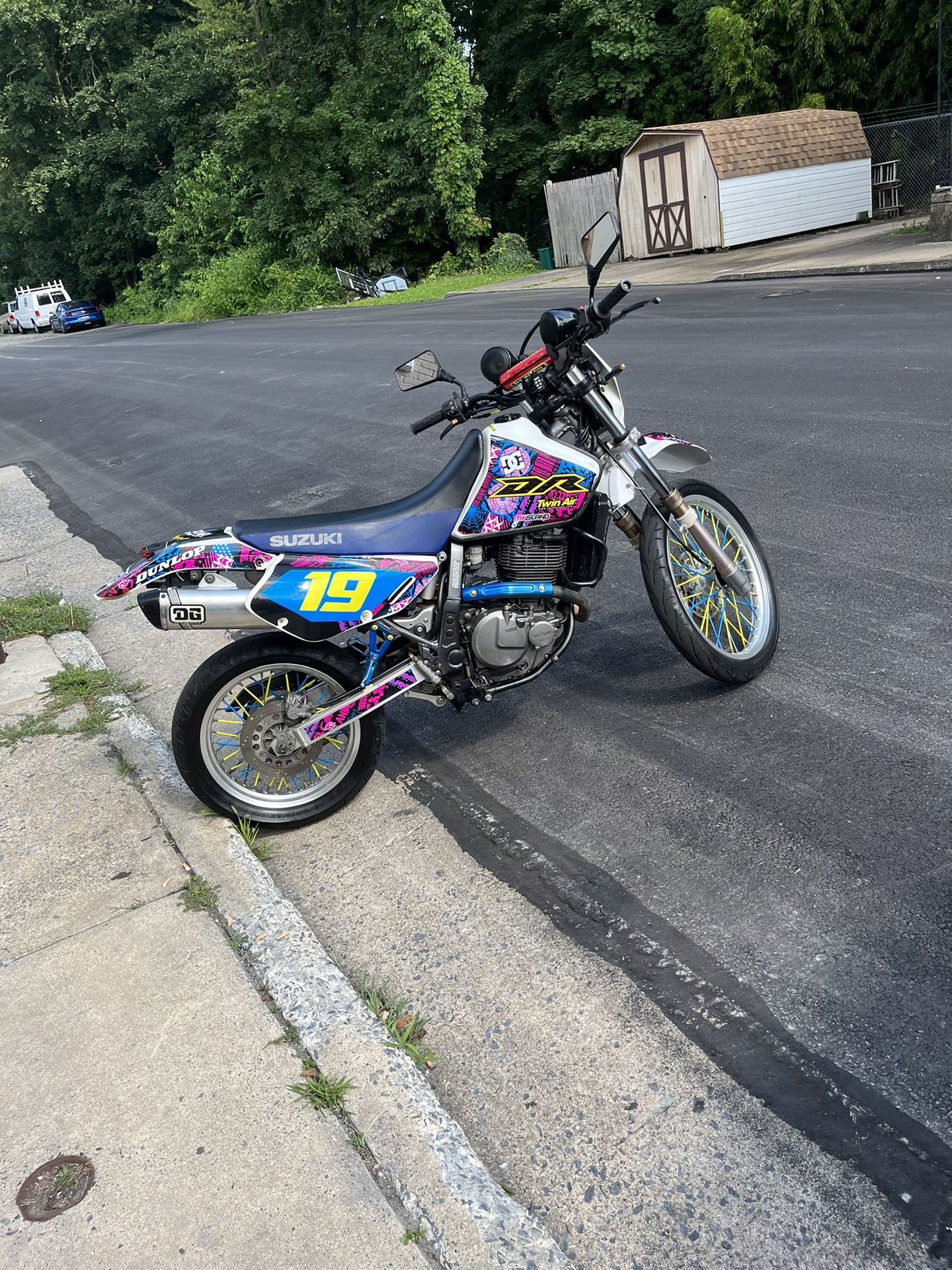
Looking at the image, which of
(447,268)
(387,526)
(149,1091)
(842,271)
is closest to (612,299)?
(387,526)

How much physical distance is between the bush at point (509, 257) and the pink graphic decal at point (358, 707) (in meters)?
30.5

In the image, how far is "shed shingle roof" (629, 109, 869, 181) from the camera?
24.6 meters

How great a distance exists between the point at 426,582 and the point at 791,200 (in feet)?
81.2

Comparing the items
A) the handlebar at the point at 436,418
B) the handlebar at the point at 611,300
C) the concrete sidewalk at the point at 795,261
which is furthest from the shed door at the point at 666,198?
the handlebar at the point at 436,418

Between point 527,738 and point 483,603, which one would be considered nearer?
point 483,603

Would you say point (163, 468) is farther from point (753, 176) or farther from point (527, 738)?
point (753, 176)

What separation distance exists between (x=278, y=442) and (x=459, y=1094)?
952cm

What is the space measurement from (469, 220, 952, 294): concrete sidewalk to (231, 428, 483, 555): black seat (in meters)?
14.1

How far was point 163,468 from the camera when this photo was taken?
37.3ft

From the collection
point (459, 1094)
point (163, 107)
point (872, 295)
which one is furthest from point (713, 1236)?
point (163, 107)

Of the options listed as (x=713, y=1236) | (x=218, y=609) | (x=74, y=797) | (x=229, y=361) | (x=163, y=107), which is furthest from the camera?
(x=163, y=107)

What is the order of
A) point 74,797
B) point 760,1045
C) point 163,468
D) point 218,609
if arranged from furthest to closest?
1. point 163,468
2. point 74,797
3. point 218,609
4. point 760,1045

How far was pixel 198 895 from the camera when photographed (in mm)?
3596

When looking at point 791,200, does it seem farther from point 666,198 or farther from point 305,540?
point 305,540
